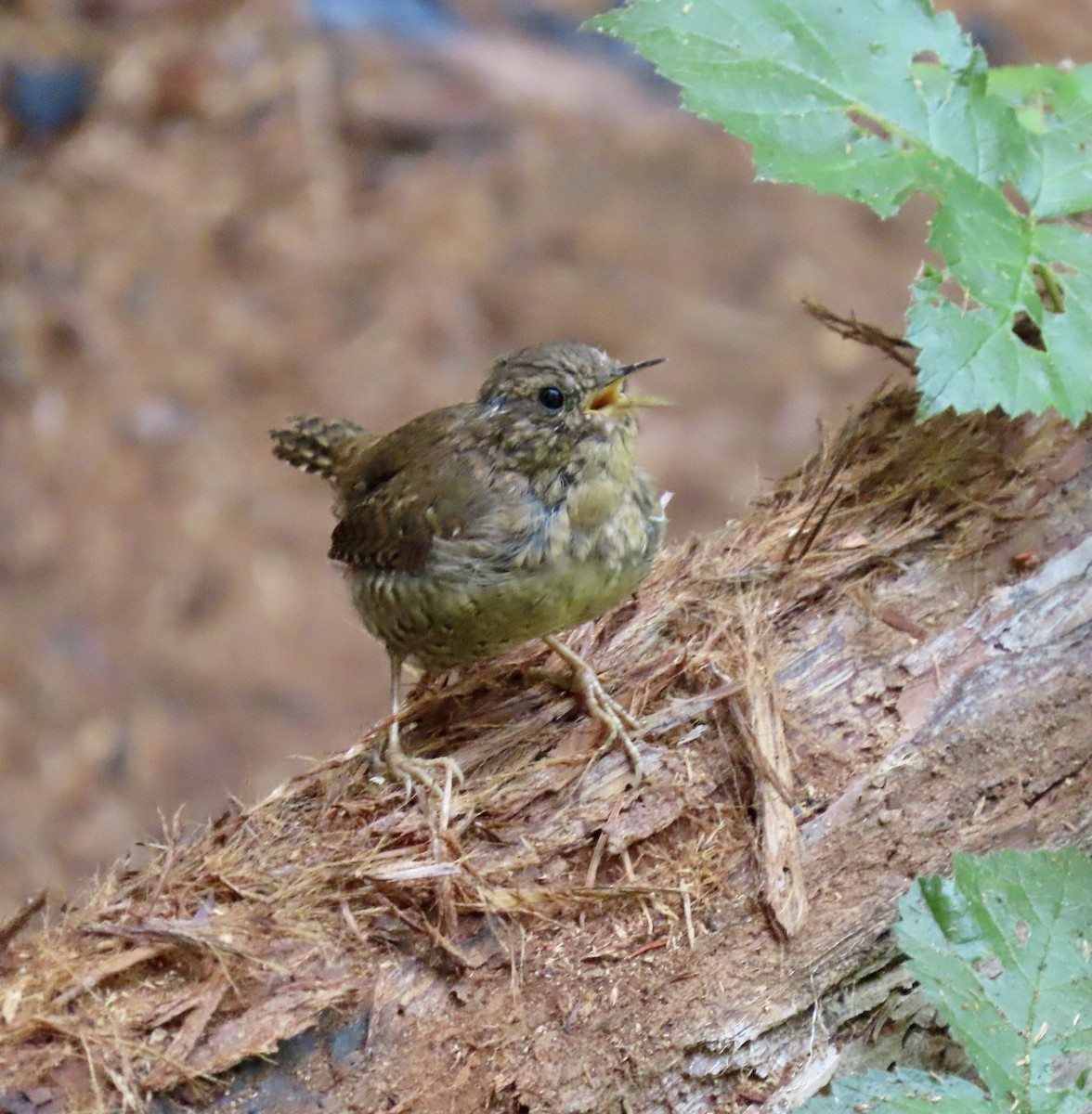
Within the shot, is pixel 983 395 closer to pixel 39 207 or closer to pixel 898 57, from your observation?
pixel 898 57

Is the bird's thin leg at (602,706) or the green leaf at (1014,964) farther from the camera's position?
the bird's thin leg at (602,706)

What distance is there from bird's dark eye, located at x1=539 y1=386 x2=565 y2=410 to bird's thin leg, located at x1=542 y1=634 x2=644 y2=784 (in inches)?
20.1

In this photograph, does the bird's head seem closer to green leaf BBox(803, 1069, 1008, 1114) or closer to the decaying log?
the decaying log

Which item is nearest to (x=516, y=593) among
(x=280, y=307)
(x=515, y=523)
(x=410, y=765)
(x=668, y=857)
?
(x=515, y=523)

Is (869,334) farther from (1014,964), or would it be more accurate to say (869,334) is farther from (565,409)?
(1014,964)

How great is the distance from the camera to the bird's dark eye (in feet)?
9.64

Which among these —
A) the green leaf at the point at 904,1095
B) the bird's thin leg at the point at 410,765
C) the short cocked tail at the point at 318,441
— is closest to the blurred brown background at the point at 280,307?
the short cocked tail at the point at 318,441

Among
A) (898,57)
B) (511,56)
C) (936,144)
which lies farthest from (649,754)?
(511,56)

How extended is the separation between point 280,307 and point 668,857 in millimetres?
4678

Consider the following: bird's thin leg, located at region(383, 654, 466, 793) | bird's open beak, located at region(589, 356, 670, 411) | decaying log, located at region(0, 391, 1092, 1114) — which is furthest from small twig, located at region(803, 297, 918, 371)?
bird's thin leg, located at region(383, 654, 466, 793)

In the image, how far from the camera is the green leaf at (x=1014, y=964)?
2.17 metres

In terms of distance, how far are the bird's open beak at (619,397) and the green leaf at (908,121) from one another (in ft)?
1.69

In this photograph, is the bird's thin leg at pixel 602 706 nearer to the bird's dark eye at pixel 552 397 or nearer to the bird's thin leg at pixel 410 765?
the bird's thin leg at pixel 410 765

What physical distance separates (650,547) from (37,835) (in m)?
3.16
